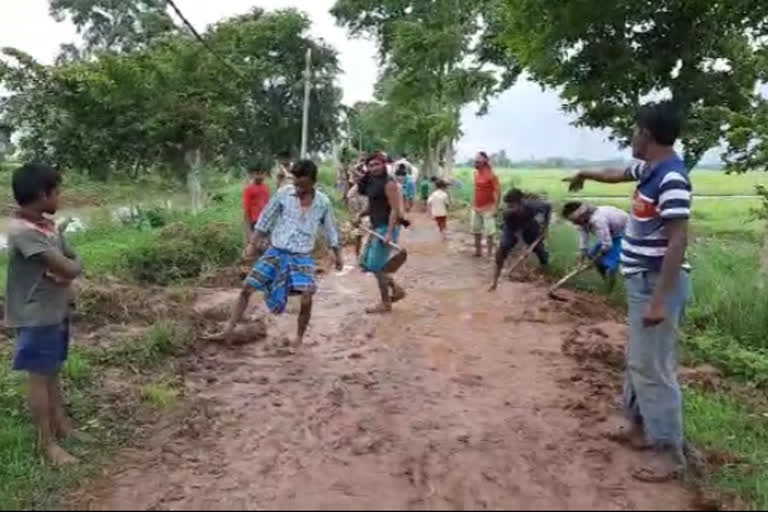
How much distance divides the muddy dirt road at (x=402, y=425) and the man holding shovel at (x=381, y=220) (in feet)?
1.53

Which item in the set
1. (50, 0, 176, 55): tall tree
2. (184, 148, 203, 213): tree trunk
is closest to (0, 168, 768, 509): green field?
(184, 148, 203, 213): tree trunk

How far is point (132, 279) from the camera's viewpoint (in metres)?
10.4

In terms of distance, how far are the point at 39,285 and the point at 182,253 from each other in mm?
6927

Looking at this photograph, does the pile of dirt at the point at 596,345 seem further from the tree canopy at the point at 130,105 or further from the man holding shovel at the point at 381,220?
the tree canopy at the point at 130,105

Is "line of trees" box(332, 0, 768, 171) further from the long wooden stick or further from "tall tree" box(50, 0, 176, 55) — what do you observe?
"tall tree" box(50, 0, 176, 55)

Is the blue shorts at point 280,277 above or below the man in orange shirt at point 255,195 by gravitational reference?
below

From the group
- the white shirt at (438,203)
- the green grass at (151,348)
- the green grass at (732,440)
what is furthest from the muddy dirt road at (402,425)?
the white shirt at (438,203)

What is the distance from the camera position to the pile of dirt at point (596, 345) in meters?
7.28

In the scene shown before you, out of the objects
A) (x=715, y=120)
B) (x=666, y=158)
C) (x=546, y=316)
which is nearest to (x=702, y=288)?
(x=546, y=316)

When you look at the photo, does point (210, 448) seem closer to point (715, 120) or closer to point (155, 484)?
point (155, 484)

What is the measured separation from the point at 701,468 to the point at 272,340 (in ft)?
13.6

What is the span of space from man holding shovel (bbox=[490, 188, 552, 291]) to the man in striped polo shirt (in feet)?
20.4

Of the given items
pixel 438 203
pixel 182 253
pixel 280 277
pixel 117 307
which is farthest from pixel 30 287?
pixel 438 203

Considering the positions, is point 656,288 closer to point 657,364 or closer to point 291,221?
point 657,364
